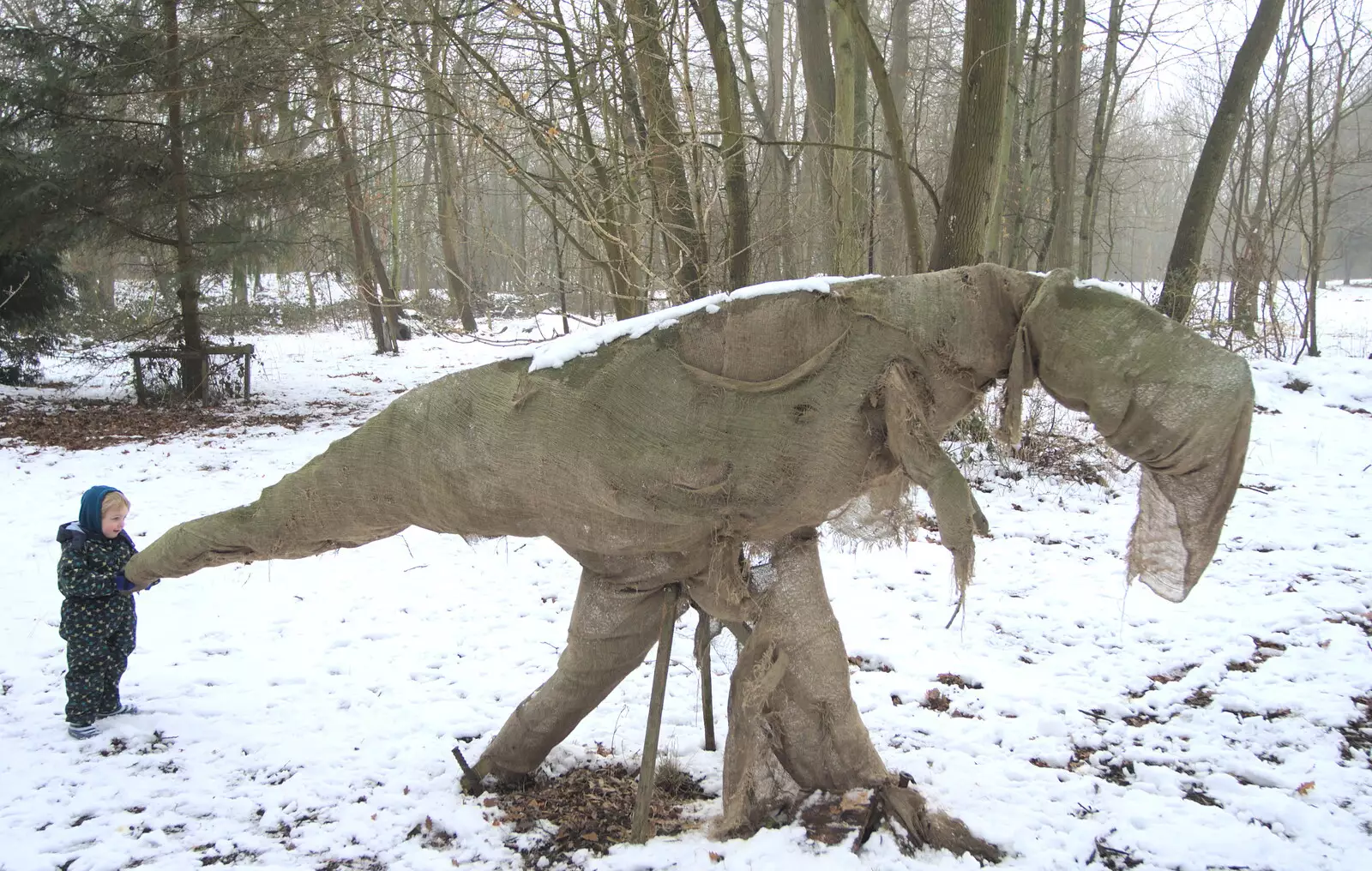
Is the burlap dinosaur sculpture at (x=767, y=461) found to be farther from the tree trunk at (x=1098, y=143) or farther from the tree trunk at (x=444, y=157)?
the tree trunk at (x=1098, y=143)

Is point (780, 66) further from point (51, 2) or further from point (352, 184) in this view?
point (51, 2)

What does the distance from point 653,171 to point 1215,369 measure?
14.8ft

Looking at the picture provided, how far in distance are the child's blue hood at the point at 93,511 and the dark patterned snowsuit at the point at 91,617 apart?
0.03m

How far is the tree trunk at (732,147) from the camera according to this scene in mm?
6320

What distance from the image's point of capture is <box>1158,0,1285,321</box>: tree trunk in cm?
1063

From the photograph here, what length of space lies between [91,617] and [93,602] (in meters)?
0.08

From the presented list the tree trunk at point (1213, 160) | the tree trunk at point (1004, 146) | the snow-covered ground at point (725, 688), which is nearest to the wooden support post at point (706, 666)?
the snow-covered ground at point (725, 688)

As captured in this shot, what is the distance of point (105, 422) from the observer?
10547mm

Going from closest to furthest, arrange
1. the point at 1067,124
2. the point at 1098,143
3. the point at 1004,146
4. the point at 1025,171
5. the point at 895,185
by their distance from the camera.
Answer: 1. the point at 1004,146
2. the point at 1025,171
3. the point at 1067,124
4. the point at 1098,143
5. the point at 895,185

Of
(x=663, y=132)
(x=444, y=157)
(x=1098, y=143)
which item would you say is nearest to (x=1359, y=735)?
(x=663, y=132)

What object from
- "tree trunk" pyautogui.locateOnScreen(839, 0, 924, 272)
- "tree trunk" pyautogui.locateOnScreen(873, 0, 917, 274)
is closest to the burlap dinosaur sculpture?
"tree trunk" pyautogui.locateOnScreen(839, 0, 924, 272)

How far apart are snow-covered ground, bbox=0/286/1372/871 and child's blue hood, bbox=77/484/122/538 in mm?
992

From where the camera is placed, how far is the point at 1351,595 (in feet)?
17.6

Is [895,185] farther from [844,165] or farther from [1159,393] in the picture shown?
[1159,393]
